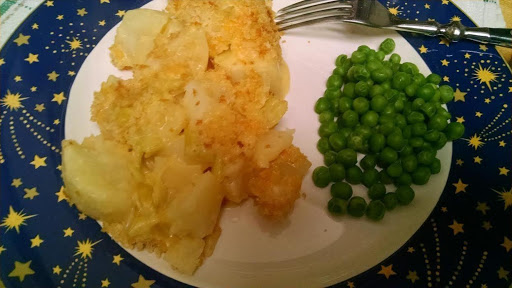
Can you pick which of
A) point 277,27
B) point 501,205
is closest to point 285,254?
point 501,205

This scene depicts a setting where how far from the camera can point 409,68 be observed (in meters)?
2.43

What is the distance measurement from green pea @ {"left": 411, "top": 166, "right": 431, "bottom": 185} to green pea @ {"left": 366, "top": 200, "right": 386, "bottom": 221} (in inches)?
9.9

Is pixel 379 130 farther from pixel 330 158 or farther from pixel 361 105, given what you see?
pixel 330 158

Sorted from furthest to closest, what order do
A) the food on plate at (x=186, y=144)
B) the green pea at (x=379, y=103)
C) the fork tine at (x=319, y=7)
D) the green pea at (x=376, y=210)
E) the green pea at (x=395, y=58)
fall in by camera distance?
the fork tine at (x=319, y=7)
the green pea at (x=395, y=58)
the green pea at (x=379, y=103)
the green pea at (x=376, y=210)
the food on plate at (x=186, y=144)

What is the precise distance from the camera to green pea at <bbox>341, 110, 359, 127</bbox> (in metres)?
2.31

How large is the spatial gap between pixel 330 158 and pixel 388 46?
3.02 feet

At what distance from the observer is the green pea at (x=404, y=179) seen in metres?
2.12

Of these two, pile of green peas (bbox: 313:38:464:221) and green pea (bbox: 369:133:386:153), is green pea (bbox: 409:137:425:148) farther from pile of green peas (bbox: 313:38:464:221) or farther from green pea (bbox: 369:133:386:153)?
green pea (bbox: 369:133:386:153)

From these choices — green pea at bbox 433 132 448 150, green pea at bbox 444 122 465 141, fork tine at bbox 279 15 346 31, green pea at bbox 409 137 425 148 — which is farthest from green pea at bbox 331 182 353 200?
fork tine at bbox 279 15 346 31

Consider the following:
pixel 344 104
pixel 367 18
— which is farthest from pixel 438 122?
pixel 367 18

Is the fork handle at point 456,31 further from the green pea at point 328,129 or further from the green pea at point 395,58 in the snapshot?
the green pea at point 328,129

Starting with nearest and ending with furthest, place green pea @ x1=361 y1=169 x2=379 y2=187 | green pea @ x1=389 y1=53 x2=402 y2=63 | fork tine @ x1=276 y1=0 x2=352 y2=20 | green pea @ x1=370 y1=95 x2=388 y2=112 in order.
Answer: green pea @ x1=361 y1=169 x2=379 y2=187, green pea @ x1=370 y1=95 x2=388 y2=112, green pea @ x1=389 y1=53 x2=402 y2=63, fork tine @ x1=276 y1=0 x2=352 y2=20

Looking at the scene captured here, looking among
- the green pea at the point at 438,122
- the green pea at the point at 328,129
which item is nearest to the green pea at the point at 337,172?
the green pea at the point at 328,129

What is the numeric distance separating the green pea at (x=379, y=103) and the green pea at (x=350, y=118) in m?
0.11
